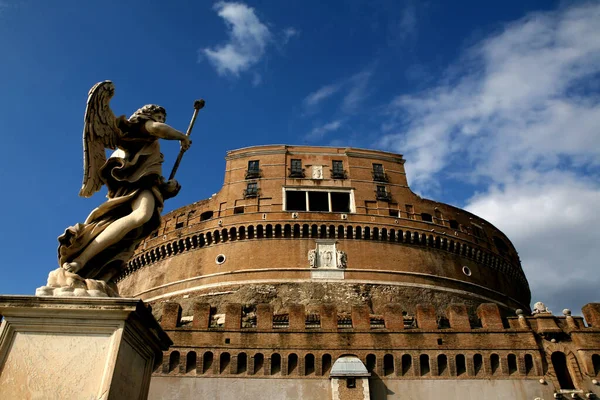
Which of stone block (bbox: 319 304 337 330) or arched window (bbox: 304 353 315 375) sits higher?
stone block (bbox: 319 304 337 330)

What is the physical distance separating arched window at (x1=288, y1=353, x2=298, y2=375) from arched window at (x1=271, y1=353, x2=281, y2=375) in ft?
1.10

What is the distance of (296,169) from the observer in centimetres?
2877

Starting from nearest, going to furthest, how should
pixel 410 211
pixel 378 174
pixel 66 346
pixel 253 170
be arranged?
pixel 66 346, pixel 410 211, pixel 253 170, pixel 378 174

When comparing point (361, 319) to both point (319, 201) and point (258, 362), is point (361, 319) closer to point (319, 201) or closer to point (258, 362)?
point (258, 362)

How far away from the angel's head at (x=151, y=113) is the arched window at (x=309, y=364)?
13.3 metres

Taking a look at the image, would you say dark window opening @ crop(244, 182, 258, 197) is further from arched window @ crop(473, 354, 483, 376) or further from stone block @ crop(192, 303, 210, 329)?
arched window @ crop(473, 354, 483, 376)

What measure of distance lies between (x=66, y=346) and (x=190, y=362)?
45.2 ft

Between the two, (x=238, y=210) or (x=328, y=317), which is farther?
(x=238, y=210)

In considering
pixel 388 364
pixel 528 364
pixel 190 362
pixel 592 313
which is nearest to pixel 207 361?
pixel 190 362

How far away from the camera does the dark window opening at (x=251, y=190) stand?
27.4 m

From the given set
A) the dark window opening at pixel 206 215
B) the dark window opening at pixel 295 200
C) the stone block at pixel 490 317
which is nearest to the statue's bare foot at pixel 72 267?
the stone block at pixel 490 317

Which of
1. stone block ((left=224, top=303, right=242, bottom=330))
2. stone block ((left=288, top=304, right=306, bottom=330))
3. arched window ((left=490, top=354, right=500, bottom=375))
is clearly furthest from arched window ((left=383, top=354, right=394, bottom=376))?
stone block ((left=224, top=303, right=242, bottom=330))

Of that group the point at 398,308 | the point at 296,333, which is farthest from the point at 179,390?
the point at 398,308

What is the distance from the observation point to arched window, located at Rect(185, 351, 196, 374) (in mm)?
15781
